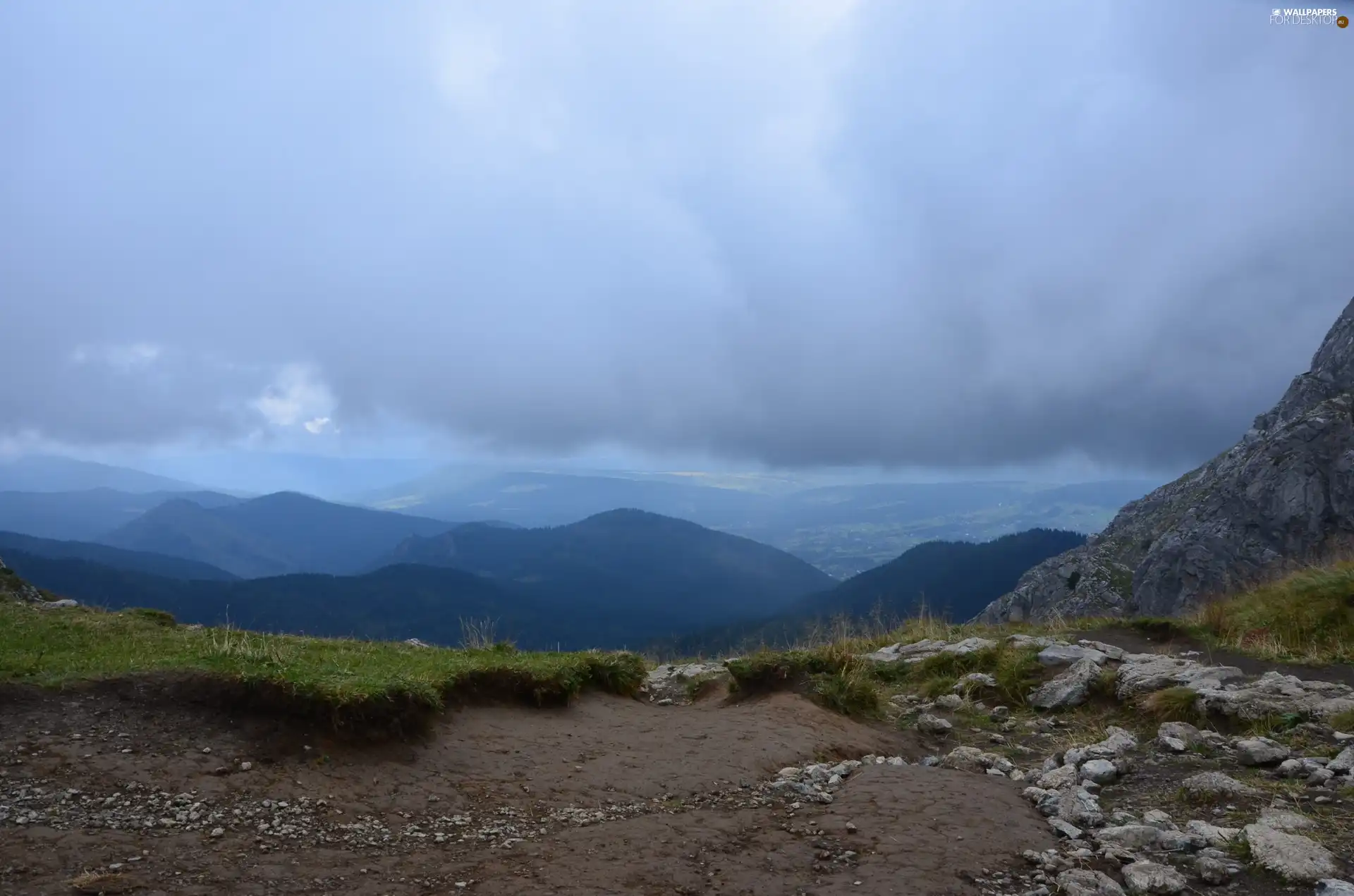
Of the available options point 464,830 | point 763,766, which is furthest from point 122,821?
point 763,766

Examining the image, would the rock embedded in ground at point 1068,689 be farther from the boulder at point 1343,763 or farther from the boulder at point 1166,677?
the boulder at point 1343,763

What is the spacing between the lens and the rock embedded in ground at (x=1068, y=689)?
1214 cm

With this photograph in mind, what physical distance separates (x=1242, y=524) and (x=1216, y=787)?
57323mm

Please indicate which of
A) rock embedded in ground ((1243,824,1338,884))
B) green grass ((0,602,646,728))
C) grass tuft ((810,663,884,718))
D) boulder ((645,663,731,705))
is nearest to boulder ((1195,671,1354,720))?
rock embedded in ground ((1243,824,1338,884))

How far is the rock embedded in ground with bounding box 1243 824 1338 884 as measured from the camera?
18.3 feet

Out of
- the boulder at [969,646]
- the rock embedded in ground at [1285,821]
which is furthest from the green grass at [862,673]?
the rock embedded in ground at [1285,821]

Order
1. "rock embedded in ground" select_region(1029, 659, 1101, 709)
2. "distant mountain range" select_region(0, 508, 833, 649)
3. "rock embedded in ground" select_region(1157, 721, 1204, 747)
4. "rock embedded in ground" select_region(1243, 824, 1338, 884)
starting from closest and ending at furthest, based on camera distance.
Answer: "rock embedded in ground" select_region(1243, 824, 1338, 884) → "rock embedded in ground" select_region(1157, 721, 1204, 747) → "rock embedded in ground" select_region(1029, 659, 1101, 709) → "distant mountain range" select_region(0, 508, 833, 649)

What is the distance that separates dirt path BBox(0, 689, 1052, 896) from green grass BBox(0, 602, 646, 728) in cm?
40

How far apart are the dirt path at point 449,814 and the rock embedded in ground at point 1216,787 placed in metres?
1.65

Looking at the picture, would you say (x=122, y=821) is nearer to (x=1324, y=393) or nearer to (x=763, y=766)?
(x=763, y=766)

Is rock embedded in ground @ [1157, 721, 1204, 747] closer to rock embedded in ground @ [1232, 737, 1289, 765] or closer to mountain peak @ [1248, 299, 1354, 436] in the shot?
rock embedded in ground @ [1232, 737, 1289, 765]

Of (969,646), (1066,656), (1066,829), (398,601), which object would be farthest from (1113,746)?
(398,601)

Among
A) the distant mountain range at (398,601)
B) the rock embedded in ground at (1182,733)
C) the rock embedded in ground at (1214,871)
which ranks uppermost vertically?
the rock embedded in ground at (1182,733)

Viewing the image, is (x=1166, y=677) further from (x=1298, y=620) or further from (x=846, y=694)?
(x=1298, y=620)
